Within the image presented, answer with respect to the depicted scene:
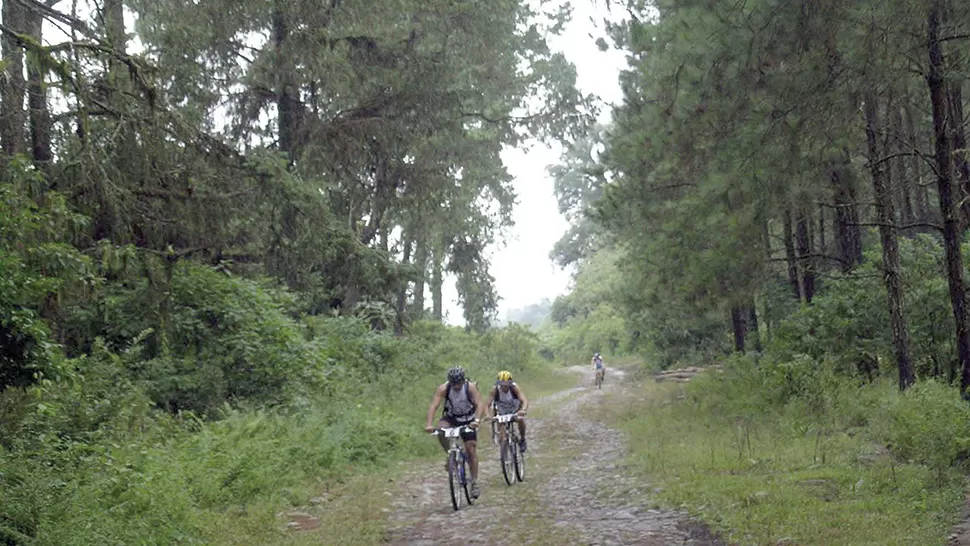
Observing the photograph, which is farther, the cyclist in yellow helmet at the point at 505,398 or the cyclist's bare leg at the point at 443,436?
the cyclist in yellow helmet at the point at 505,398

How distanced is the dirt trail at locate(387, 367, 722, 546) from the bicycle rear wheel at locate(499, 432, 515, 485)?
0.19 metres

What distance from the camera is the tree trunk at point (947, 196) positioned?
10.5 m

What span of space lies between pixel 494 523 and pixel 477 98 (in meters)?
15.4

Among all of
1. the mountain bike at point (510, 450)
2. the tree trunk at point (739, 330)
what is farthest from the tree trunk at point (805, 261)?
the mountain bike at point (510, 450)

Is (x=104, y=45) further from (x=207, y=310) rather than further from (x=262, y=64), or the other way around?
(x=262, y=64)

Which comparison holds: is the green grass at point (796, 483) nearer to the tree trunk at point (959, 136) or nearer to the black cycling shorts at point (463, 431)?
the black cycling shorts at point (463, 431)

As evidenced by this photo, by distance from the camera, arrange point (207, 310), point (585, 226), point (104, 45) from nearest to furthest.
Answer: point (104, 45)
point (207, 310)
point (585, 226)

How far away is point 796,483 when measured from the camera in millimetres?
10094

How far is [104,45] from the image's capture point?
10586 mm

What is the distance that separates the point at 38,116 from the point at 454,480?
7.85 m

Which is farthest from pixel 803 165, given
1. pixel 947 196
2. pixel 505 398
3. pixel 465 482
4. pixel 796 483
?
pixel 465 482

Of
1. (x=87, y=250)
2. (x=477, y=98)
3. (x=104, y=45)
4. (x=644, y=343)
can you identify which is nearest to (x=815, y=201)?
(x=104, y=45)

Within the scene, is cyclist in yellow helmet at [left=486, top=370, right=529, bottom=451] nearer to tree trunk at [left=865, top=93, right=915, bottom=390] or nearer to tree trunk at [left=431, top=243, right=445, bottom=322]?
tree trunk at [left=865, top=93, right=915, bottom=390]

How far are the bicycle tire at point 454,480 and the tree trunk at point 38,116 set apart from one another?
6.75 metres
